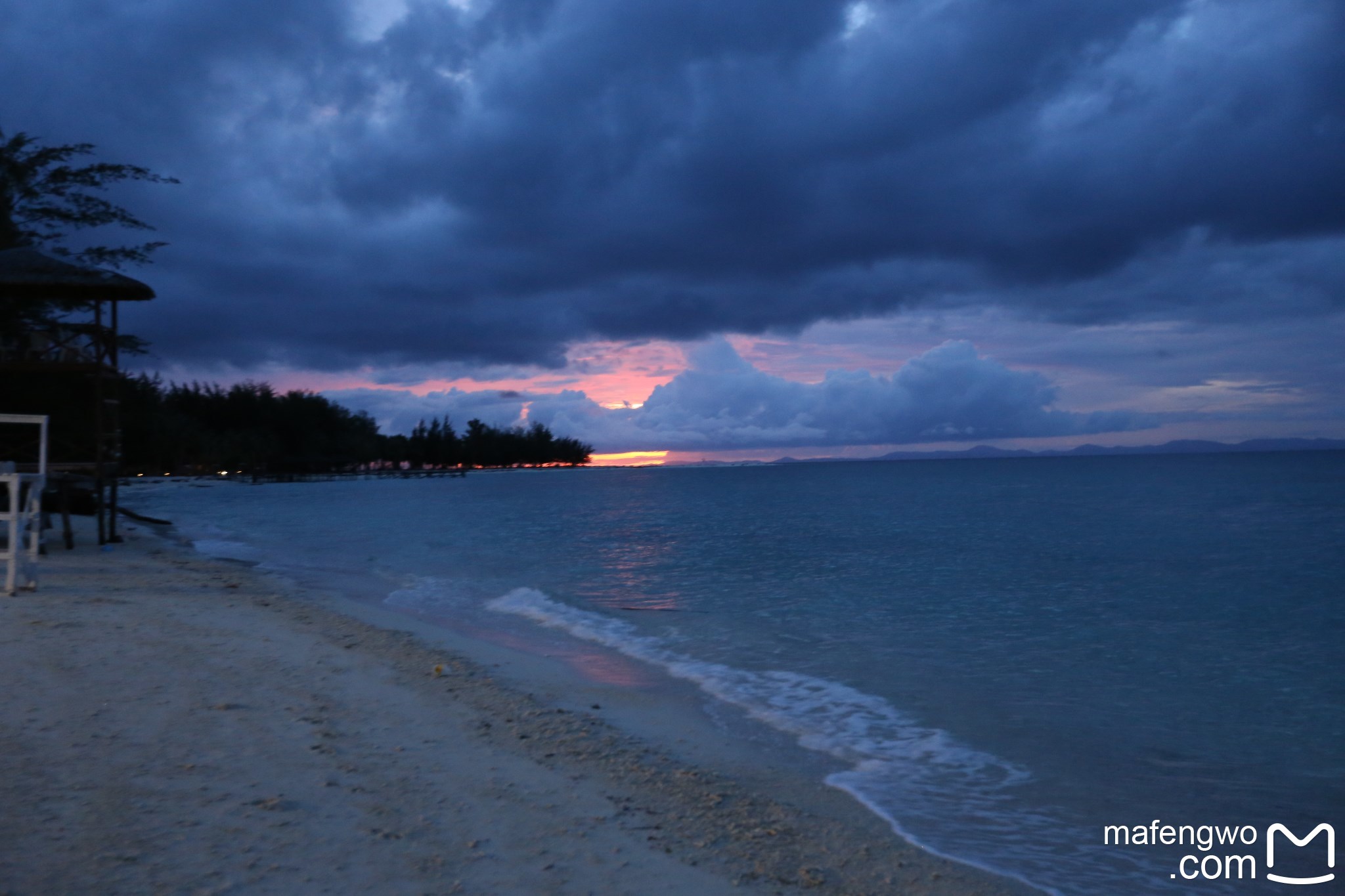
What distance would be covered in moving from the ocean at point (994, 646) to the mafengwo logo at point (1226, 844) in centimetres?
3

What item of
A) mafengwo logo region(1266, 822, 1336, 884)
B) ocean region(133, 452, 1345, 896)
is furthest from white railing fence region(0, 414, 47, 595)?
mafengwo logo region(1266, 822, 1336, 884)

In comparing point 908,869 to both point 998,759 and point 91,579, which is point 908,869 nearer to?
point 998,759

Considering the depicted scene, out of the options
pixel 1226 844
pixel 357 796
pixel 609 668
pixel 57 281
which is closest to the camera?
pixel 357 796

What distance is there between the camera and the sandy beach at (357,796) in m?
3.18

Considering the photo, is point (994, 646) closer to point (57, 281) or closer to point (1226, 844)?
point (1226, 844)

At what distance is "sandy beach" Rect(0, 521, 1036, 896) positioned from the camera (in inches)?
125

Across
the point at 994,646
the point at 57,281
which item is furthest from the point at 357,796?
the point at 57,281

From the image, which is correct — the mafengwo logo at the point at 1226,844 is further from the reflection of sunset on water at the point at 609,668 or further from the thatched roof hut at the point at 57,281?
→ the thatched roof hut at the point at 57,281

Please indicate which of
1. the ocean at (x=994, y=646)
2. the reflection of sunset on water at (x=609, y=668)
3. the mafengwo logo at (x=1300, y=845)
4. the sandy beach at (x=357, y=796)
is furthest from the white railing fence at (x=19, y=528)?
the mafengwo logo at (x=1300, y=845)

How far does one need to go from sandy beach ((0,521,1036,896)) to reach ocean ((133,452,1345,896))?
40.5 inches

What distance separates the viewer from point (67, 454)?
1662 centimetres

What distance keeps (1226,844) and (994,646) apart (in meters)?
5.67

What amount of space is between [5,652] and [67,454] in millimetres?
13135

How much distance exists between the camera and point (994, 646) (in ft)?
33.6
